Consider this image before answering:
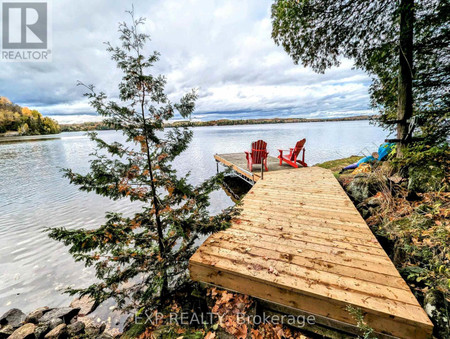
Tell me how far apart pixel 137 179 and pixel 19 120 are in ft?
222

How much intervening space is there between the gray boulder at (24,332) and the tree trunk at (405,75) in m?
6.67

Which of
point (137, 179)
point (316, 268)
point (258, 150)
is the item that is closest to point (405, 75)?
point (258, 150)

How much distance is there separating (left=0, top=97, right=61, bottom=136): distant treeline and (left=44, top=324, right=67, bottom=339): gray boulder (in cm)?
6414

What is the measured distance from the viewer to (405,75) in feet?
12.5

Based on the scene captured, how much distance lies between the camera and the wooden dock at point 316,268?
1436 mm

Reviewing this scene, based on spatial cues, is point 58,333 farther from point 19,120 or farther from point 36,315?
point 19,120

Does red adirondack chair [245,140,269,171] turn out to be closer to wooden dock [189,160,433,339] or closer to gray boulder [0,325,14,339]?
wooden dock [189,160,433,339]

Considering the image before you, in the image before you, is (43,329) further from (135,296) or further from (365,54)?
(365,54)

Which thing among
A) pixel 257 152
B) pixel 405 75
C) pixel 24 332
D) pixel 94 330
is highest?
pixel 405 75

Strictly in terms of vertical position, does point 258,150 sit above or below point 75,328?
above

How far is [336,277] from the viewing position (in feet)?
5.69

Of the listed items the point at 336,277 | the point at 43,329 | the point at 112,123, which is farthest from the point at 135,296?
the point at 336,277

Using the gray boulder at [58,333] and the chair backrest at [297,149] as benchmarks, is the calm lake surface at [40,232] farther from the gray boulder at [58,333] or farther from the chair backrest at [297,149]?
the chair backrest at [297,149]

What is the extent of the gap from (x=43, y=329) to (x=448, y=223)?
5810 millimetres
